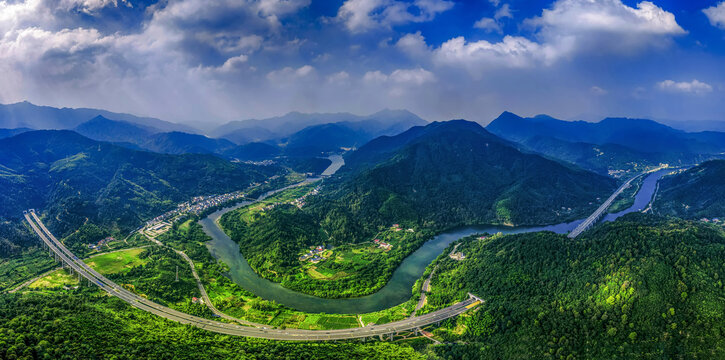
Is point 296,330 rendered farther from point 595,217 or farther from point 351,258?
point 595,217

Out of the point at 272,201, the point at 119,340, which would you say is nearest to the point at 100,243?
the point at 272,201

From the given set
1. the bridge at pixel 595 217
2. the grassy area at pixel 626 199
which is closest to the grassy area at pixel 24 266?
the bridge at pixel 595 217

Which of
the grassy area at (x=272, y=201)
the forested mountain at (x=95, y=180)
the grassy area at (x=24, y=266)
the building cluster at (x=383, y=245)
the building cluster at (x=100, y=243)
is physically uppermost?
the forested mountain at (x=95, y=180)

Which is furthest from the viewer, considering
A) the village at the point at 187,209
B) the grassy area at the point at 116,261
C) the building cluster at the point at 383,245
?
the village at the point at 187,209

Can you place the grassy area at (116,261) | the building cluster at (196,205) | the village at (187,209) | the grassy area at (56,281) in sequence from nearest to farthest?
1. the grassy area at (56,281)
2. the grassy area at (116,261)
3. the village at (187,209)
4. the building cluster at (196,205)

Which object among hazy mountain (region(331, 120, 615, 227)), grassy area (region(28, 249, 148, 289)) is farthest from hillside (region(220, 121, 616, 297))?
grassy area (region(28, 249, 148, 289))

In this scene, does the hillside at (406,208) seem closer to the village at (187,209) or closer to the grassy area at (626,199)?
the grassy area at (626,199)
